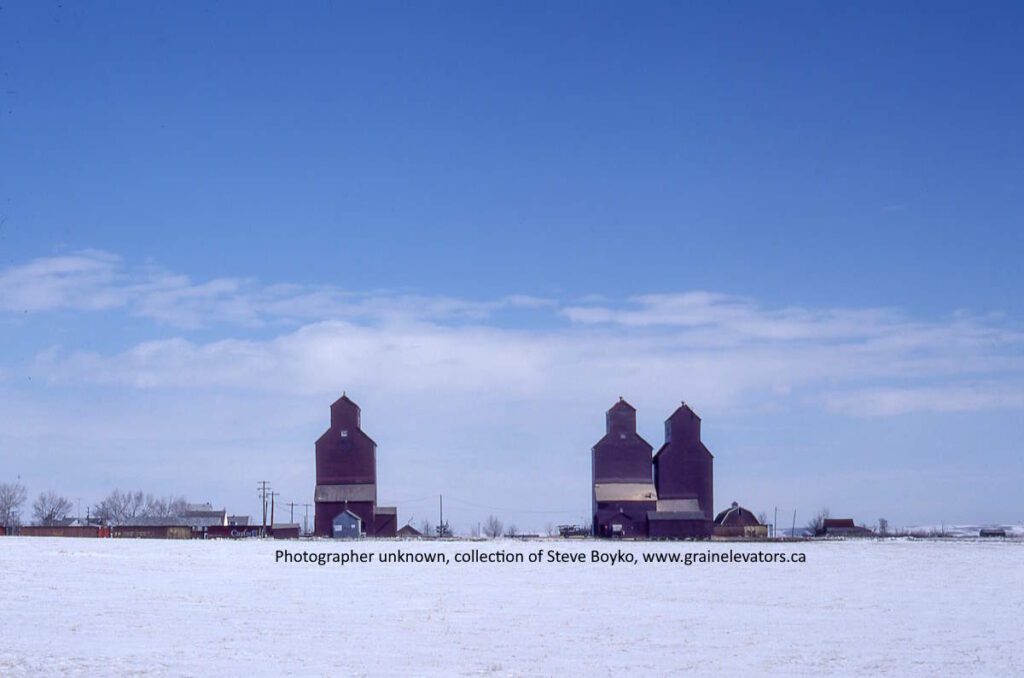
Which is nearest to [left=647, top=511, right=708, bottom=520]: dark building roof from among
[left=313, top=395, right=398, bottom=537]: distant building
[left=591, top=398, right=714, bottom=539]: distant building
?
[left=591, top=398, right=714, bottom=539]: distant building

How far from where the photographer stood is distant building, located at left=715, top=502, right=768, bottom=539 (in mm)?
93625

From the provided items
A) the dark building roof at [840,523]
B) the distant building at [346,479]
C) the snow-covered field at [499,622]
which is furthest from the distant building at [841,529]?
the snow-covered field at [499,622]

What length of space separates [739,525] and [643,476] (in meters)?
9.63

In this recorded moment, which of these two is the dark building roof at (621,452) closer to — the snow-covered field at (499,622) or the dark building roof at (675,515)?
the dark building roof at (675,515)

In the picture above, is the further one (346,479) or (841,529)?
(841,529)

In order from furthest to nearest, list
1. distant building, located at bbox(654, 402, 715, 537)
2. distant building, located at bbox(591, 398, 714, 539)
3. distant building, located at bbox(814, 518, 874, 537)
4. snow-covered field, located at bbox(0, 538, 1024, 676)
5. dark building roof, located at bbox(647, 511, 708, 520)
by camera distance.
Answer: distant building, located at bbox(814, 518, 874, 537) → distant building, located at bbox(654, 402, 715, 537) → distant building, located at bbox(591, 398, 714, 539) → dark building roof, located at bbox(647, 511, 708, 520) → snow-covered field, located at bbox(0, 538, 1024, 676)

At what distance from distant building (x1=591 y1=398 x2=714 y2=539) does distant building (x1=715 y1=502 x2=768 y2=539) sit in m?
2.13

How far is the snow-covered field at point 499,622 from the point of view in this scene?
18.8m

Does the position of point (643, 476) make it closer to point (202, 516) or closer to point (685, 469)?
point (685, 469)

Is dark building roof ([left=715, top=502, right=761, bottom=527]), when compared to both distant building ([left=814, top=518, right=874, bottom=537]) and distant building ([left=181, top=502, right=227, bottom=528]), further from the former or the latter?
distant building ([left=181, top=502, right=227, bottom=528])

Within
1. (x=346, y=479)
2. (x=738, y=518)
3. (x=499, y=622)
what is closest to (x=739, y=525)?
(x=738, y=518)

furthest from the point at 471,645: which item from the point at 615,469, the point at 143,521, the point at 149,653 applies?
the point at 143,521

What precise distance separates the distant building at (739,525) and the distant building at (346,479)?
30063 millimetres

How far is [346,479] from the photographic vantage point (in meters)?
94.0
